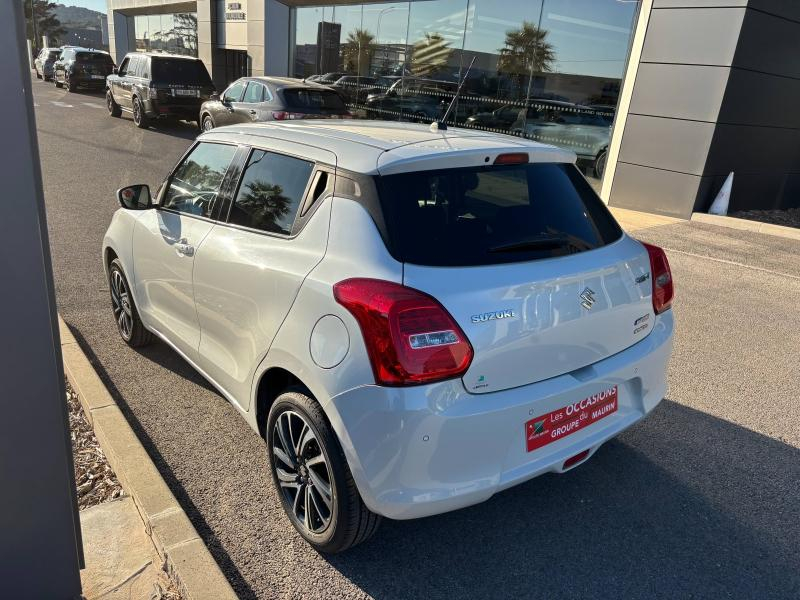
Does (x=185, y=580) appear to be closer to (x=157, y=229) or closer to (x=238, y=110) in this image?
(x=157, y=229)

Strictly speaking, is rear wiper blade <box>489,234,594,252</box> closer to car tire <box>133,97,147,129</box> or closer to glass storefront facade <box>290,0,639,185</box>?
glass storefront facade <box>290,0,639,185</box>

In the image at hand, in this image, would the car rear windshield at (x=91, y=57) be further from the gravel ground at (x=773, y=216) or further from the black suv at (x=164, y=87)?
the gravel ground at (x=773, y=216)

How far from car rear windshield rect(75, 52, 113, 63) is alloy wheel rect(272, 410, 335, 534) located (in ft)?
93.7

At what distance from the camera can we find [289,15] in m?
21.0

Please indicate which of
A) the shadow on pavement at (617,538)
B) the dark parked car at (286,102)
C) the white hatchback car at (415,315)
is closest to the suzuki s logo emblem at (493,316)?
the white hatchback car at (415,315)

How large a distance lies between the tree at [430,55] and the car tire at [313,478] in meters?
13.9

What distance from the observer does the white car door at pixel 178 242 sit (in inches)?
134

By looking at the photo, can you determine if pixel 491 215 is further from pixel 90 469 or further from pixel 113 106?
pixel 113 106

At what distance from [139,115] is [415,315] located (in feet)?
57.9

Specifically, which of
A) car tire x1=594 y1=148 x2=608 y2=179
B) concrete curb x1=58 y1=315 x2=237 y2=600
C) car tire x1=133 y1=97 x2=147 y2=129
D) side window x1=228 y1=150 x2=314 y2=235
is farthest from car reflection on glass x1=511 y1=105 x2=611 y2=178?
car tire x1=133 y1=97 x2=147 y2=129

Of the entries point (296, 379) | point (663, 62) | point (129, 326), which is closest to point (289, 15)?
point (663, 62)

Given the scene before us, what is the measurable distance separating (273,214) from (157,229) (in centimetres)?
120

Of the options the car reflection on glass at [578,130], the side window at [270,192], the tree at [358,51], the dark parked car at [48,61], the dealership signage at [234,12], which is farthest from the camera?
the dark parked car at [48,61]

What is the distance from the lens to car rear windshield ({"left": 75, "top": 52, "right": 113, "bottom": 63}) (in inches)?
1021
